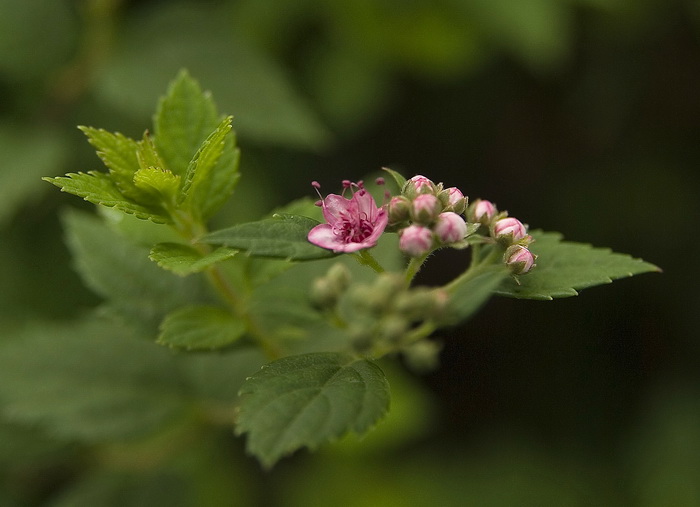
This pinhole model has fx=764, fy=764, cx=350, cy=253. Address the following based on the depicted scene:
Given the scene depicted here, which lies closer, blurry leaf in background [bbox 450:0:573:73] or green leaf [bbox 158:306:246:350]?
green leaf [bbox 158:306:246:350]

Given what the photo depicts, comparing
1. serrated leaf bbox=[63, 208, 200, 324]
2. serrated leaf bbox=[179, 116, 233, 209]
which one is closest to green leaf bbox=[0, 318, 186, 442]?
serrated leaf bbox=[63, 208, 200, 324]

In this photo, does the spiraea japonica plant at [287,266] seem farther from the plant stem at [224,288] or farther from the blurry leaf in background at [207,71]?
the blurry leaf in background at [207,71]

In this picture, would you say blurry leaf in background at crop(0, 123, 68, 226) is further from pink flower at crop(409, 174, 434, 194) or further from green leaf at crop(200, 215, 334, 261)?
pink flower at crop(409, 174, 434, 194)

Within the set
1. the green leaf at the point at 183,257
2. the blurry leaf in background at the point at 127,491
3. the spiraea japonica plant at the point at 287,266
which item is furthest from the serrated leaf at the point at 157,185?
the blurry leaf in background at the point at 127,491

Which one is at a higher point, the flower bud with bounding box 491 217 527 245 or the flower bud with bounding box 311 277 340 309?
the flower bud with bounding box 491 217 527 245

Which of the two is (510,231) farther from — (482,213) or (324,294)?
(324,294)

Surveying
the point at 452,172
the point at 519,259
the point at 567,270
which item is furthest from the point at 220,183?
the point at 452,172
